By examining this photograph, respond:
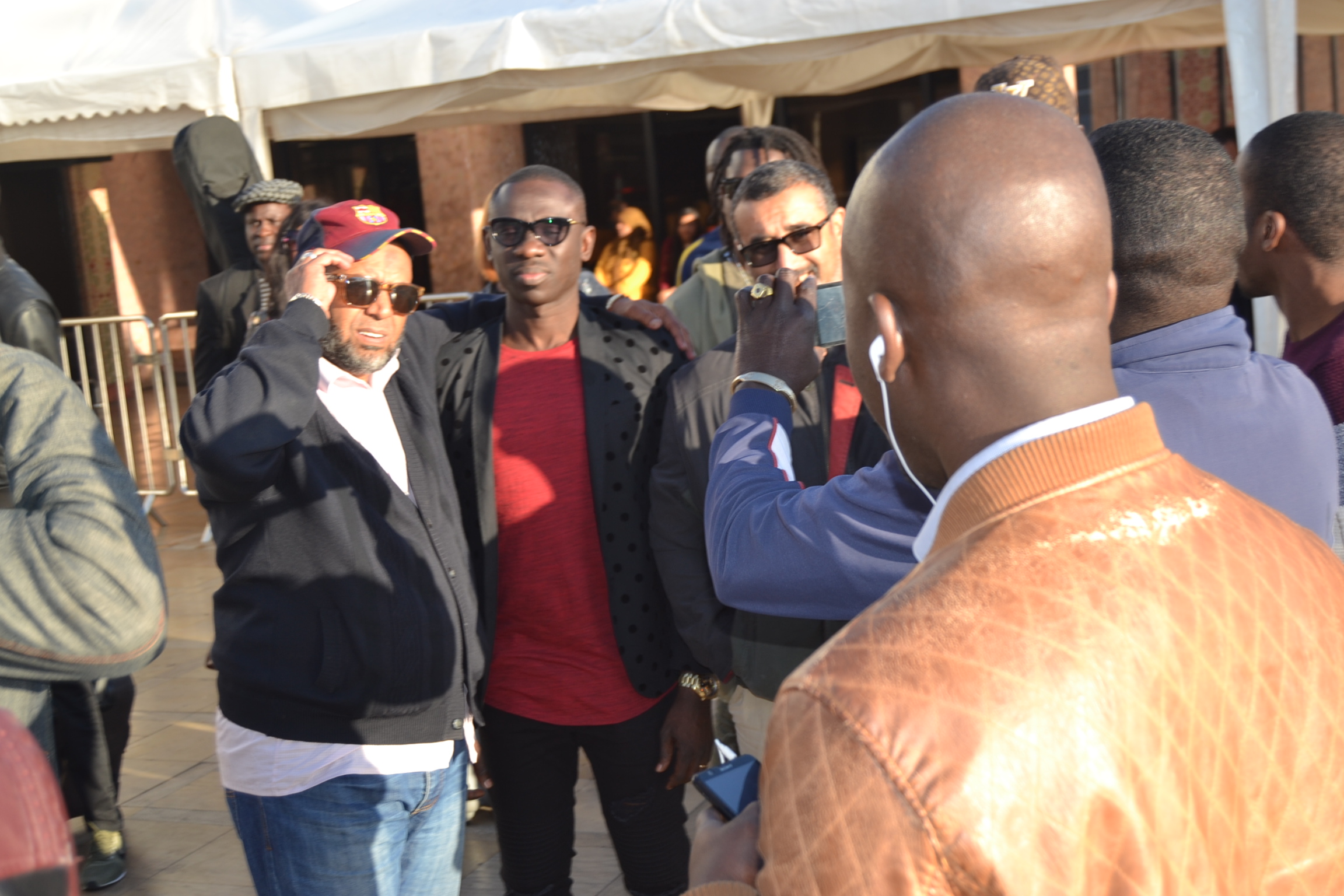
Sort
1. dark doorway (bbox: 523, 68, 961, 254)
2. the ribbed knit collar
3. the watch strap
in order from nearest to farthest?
the ribbed knit collar, the watch strap, dark doorway (bbox: 523, 68, 961, 254)

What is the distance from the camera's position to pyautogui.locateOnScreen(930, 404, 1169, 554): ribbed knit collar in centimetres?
94

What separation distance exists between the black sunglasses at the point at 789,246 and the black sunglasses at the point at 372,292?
84 centimetres

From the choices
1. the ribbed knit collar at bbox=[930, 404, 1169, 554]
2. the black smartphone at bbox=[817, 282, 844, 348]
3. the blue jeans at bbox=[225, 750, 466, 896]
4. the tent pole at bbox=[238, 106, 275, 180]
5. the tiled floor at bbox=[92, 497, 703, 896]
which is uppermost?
the tent pole at bbox=[238, 106, 275, 180]

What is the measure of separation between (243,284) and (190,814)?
229 centimetres

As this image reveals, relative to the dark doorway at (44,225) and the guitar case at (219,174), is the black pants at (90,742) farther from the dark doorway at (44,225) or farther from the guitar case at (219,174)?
the dark doorway at (44,225)

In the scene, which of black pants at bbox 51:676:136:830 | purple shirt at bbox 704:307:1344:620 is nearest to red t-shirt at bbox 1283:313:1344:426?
purple shirt at bbox 704:307:1344:620

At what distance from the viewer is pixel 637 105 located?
23.9 ft

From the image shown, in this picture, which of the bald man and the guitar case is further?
the guitar case

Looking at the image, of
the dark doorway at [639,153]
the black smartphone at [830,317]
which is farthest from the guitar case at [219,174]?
the dark doorway at [639,153]

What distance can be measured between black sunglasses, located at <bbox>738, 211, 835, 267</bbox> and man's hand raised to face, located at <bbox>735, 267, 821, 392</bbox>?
1104 mm

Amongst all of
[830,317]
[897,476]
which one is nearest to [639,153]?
[830,317]

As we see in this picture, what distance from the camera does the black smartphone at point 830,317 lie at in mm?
1797

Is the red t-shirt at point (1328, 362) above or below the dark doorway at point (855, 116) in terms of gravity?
below

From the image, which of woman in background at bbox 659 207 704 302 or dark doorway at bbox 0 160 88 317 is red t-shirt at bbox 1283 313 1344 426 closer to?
woman in background at bbox 659 207 704 302
